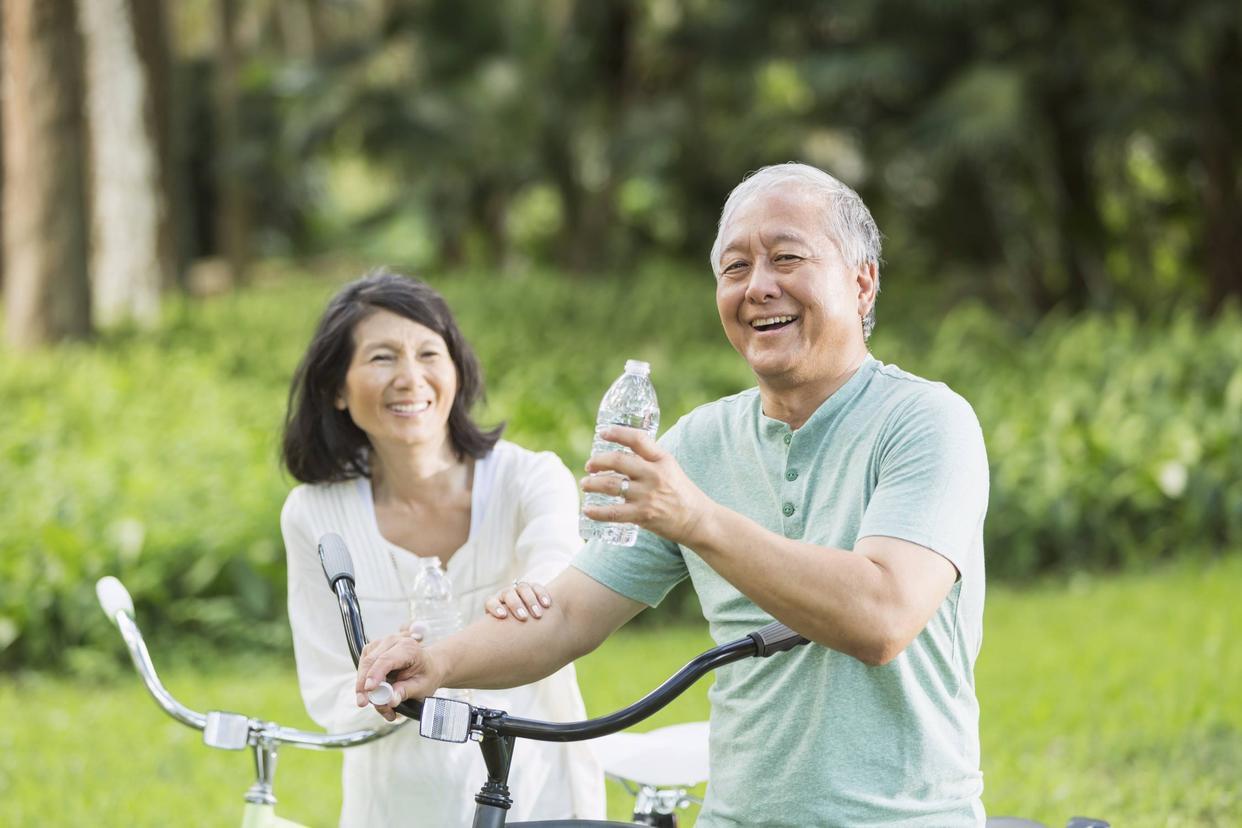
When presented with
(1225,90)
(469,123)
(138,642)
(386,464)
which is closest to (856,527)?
(138,642)

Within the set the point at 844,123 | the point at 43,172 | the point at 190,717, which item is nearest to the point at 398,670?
the point at 190,717

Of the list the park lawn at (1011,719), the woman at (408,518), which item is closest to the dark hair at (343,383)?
the woman at (408,518)

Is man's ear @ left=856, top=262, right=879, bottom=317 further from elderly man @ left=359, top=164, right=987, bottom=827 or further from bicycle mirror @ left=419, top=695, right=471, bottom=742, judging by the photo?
bicycle mirror @ left=419, top=695, right=471, bottom=742

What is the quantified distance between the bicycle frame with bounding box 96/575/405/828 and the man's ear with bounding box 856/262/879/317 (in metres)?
1.00

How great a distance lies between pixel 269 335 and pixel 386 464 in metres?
9.37

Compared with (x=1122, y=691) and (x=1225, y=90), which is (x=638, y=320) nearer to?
(x=1225, y=90)

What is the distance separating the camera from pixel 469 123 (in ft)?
58.1

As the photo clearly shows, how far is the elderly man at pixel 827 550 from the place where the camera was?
202 cm

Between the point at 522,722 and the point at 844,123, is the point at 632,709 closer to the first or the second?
the point at 522,722

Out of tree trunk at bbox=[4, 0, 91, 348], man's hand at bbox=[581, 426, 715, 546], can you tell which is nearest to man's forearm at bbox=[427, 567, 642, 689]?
man's hand at bbox=[581, 426, 715, 546]

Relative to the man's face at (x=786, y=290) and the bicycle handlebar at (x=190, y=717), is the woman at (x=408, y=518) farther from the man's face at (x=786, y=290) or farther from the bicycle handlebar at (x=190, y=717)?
the man's face at (x=786, y=290)

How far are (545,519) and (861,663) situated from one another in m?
1.06

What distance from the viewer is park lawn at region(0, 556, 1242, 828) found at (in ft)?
16.0

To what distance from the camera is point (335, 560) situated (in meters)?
2.22
